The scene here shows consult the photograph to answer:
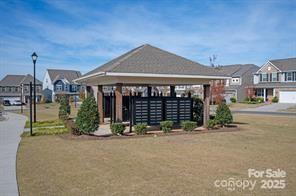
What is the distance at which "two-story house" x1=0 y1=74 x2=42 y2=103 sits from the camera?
68.1 meters

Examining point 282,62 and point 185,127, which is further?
point 282,62

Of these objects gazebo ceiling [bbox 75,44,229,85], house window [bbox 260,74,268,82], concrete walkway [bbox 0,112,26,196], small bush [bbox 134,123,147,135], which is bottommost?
concrete walkway [bbox 0,112,26,196]

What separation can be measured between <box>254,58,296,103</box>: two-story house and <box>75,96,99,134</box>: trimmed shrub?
43202 mm

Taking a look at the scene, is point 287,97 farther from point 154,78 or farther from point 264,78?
point 154,78

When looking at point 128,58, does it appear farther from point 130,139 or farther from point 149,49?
point 130,139

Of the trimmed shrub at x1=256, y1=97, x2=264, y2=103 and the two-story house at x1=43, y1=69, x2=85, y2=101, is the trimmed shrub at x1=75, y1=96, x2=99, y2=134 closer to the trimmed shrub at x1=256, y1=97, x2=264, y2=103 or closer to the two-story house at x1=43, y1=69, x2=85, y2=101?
the trimmed shrub at x1=256, y1=97, x2=264, y2=103

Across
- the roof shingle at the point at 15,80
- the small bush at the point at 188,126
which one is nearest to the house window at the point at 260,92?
the small bush at the point at 188,126

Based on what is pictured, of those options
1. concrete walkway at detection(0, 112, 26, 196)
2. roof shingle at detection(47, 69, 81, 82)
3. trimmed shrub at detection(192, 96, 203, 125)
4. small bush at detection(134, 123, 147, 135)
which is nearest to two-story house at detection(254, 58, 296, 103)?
trimmed shrub at detection(192, 96, 203, 125)

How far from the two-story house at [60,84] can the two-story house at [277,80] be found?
40.5m

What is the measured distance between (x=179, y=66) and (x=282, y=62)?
141ft

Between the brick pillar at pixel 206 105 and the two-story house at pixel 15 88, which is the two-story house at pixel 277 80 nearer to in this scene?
the brick pillar at pixel 206 105

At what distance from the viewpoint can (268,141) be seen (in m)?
12.6

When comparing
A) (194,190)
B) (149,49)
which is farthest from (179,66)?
(194,190)

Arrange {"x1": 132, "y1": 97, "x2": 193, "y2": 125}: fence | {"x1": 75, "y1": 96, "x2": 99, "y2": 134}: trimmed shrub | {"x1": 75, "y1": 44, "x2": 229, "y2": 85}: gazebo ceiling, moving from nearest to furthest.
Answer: {"x1": 75, "y1": 96, "x2": 99, "y2": 134}: trimmed shrub
{"x1": 75, "y1": 44, "x2": 229, "y2": 85}: gazebo ceiling
{"x1": 132, "y1": 97, "x2": 193, "y2": 125}: fence
